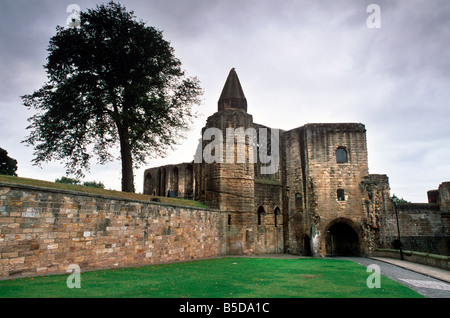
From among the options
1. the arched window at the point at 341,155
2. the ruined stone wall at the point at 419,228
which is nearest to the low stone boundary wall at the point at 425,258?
the ruined stone wall at the point at 419,228

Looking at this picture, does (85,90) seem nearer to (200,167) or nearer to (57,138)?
(57,138)

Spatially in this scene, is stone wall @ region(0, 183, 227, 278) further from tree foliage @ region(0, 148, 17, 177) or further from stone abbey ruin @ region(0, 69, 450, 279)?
tree foliage @ region(0, 148, 17, 177)

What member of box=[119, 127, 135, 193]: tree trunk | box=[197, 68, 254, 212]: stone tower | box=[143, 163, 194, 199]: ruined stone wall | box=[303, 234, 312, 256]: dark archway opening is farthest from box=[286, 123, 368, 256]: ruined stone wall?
box=[119, 127, 135, 193]: tree trunk

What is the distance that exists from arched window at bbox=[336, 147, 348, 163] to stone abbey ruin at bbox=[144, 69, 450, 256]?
0.08 metres

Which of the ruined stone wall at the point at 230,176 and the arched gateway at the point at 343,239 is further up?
the ruined stone wall at the point at 230,176

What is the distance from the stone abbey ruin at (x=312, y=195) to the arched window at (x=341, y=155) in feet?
0.25

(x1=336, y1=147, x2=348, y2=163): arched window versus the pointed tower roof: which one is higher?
the pointed tower roof

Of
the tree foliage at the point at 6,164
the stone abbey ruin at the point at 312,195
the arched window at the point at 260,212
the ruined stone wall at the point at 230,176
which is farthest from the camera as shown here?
the tree foliage at the point at 6,164

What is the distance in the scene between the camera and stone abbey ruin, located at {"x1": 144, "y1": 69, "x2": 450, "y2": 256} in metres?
23.4

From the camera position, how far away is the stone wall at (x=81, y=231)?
9289 millimetres

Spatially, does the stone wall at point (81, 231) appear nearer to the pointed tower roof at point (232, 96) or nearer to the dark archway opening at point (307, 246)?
the pointed tower roof at point (232, 96)

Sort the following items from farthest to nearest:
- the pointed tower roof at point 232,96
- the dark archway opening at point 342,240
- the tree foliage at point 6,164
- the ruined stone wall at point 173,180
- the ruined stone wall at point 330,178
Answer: the ruined stone wall at point 173,180 < the tree foliage at point 6,164 < the dark archway opening at point 342,240 < the pointed tower roof at point 232,96 < the ruined stone wall at point 330,178

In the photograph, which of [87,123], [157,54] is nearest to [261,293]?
[87,123]

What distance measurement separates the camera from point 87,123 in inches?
727
